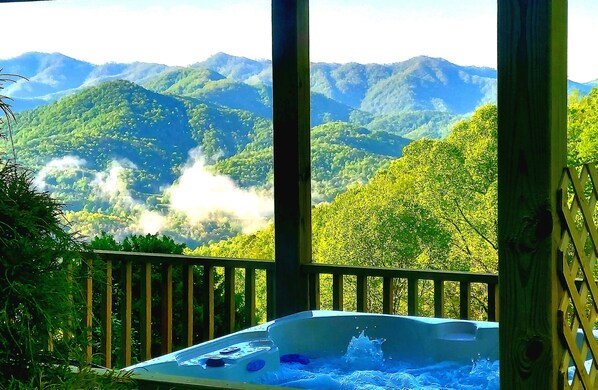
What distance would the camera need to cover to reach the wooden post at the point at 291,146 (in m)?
4.41

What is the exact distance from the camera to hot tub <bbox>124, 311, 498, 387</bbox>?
3.83 m

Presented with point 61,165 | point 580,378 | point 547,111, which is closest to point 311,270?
point 580,378

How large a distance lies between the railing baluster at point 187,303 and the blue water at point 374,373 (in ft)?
2.79

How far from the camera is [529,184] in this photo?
2.01 metres

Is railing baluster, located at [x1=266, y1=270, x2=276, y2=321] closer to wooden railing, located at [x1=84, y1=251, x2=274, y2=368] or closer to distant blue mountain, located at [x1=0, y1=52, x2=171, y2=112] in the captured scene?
wooden railing, located at [x1=84, y1=251, x2=274, y2=368]

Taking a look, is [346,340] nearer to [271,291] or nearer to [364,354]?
[364,354]

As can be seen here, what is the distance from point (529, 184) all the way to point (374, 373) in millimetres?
2138

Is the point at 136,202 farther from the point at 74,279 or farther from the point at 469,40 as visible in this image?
the point at 74,279

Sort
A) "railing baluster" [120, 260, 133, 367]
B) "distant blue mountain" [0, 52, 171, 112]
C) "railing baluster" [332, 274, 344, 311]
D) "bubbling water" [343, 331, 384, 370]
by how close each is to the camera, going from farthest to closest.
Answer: "distant blue mountain" [0, 52, 171, 112], "railing baluster" [120, 260, 133, 367], "railing baluster" [332, 274, 344, 311], "bubbling water" [343, 331, 384, 370]

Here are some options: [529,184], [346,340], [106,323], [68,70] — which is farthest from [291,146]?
[68,70]

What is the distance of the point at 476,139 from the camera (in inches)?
516

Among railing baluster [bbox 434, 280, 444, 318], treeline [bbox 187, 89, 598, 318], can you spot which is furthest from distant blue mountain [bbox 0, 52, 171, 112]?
railing baluster [bbox 434, 280, 444, 318]

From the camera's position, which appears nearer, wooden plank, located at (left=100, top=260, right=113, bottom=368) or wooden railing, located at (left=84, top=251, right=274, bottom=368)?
wooden railing, located at (left=84, top=251, right=274, bottom=368)

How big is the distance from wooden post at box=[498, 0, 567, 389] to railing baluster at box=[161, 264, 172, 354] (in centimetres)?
293
